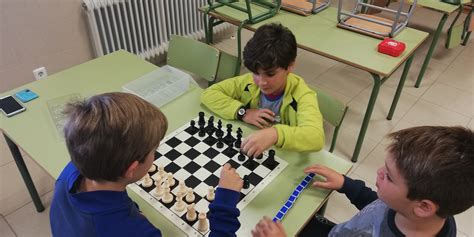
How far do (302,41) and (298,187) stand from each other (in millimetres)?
1372

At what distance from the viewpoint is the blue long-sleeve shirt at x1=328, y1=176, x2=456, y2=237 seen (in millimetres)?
943

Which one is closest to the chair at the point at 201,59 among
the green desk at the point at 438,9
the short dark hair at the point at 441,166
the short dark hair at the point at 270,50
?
the short dark hair at the point at 270,50

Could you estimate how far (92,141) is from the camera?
2.53ft

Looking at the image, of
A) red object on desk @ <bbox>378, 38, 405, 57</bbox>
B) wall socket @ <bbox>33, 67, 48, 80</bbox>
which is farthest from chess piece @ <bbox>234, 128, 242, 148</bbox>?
wall socket @ <bbox>33, 67, 48, 80</bbox>

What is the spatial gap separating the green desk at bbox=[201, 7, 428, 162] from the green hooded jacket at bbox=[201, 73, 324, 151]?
0.70 m

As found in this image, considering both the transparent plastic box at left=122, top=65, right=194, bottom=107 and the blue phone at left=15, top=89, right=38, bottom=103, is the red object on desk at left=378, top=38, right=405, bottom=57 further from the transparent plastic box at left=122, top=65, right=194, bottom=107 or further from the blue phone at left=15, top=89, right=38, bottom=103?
the blue phone at left=15, top=89, right=38, bottom=103

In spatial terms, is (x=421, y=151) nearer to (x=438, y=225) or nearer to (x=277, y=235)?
(x=438, y=225)

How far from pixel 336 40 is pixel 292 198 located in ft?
5.05

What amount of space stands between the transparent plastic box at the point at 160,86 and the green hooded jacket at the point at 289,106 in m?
0.16

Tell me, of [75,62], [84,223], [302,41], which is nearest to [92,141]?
[84,223]

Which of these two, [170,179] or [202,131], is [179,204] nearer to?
[170,179]

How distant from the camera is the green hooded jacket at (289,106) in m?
1.32

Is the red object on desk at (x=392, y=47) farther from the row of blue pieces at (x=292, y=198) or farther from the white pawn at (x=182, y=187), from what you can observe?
the white pawn at (x=182, y=187)

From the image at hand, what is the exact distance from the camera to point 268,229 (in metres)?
0.99
